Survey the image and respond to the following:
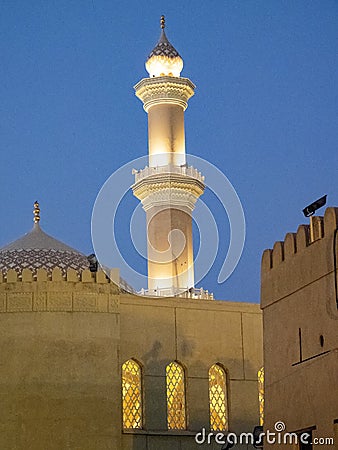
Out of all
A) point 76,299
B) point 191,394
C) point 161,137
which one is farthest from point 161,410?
point 161,137

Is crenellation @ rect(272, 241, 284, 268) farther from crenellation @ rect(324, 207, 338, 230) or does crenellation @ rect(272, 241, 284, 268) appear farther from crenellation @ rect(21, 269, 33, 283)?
crenellation @ rect(21, 269, 33, 283)

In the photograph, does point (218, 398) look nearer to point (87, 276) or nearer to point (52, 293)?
point (87, 276)

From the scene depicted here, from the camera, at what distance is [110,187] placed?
3134 centimetres

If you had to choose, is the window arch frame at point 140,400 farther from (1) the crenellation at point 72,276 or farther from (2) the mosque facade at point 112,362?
(1) the crenellation at point 72,276

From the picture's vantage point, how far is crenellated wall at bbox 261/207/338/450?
32.9ft

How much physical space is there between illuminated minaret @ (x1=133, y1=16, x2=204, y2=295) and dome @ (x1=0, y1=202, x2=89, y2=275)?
8.91 metres

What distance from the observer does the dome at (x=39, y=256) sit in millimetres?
18062

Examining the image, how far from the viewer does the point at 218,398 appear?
55.9 feet

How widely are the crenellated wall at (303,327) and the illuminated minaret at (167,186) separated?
16.3m

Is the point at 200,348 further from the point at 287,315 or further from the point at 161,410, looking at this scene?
the point at 287,315

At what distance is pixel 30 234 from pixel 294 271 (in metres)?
9.31

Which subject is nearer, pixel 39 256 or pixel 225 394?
pixel 225 394

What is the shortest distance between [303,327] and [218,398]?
6691 mm

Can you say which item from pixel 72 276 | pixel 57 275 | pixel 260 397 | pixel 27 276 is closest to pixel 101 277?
pixel 72 276
